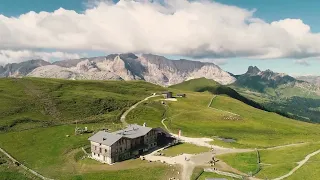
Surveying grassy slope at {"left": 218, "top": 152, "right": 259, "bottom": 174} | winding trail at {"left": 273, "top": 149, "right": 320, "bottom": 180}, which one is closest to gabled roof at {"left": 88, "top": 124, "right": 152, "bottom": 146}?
grassy slope at {"left": 218, "top": 152, "right": 259, "bottom": 174}

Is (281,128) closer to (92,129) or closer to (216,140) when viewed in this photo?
(216,140)

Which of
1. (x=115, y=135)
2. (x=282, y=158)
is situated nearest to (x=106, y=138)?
(x=115, y=135)

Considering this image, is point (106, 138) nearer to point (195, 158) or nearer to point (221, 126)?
point (195, 158)

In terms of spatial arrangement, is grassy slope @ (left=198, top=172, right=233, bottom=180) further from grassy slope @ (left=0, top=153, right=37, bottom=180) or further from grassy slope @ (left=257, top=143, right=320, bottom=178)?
grassy slope @ (left=0, top=153, right=37, bottom=180)

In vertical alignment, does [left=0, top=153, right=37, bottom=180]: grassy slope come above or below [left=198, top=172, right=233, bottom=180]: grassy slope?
below

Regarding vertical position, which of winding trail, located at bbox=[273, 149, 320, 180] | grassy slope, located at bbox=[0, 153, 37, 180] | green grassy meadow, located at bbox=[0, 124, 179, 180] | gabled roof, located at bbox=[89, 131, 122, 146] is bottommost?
grassy slope, located at bbox=[0, 153, 37, 180]

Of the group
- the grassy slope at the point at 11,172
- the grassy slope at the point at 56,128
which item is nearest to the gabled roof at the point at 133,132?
the grassy slope at the point at 56,128

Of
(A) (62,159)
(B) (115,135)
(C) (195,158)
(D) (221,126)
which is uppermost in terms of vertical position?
(B) (115,135)

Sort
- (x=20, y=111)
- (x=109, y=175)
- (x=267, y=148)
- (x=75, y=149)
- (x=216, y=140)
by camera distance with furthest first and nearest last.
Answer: (x=20, y=111), (x=216, y=140), (x=267, y=148), (x=75, y=149), (x=109, y=175)

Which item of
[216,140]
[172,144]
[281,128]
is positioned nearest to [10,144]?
[172,144]
